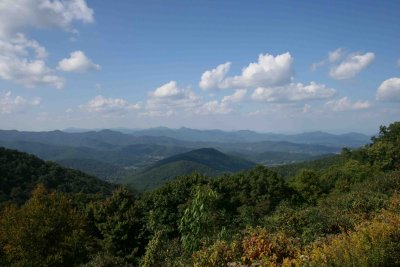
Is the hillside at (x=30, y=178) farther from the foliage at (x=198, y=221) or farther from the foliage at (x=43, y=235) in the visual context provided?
the foliage at (x=198, y=221)

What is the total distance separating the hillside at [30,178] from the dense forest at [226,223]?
3.44m

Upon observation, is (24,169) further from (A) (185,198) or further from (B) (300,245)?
(B) (300,245)

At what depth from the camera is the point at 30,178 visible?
76.2 meters

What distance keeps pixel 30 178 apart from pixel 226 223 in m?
70.4

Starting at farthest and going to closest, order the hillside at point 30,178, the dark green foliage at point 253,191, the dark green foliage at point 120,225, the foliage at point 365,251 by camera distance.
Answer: the hillside at point 30,178, the dark green foliage at point 253,191, the dark green foliage at point 120,225, the foliage at point 365,251

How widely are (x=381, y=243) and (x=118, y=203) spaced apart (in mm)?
26693

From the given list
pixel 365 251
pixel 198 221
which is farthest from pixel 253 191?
pixel 365 251

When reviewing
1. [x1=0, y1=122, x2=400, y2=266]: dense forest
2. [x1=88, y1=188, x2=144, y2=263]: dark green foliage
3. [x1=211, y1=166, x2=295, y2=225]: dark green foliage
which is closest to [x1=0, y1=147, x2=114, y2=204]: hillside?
[x1=0, y1=122, x2=400, y2=266]: dense forest

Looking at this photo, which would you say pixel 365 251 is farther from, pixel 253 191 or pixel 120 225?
pixel 253 191

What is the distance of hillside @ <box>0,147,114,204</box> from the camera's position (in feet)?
221

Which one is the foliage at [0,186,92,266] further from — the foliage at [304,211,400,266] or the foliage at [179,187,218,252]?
the foliage at [304,211,400,266]

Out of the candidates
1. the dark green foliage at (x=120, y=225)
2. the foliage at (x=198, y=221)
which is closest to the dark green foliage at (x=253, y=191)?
the dark green foliage at (x=120, y=225)

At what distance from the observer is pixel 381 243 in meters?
6.59

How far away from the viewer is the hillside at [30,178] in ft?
221
